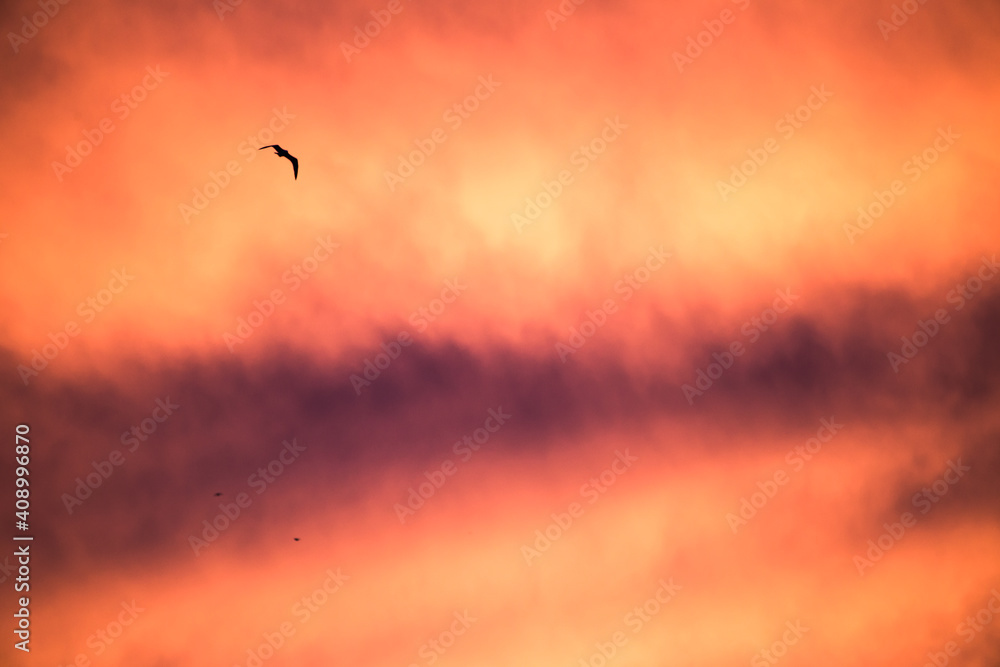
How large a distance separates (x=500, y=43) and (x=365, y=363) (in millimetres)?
2154

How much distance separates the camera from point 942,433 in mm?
3592

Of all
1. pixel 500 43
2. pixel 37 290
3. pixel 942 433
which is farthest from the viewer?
pixel 942 433

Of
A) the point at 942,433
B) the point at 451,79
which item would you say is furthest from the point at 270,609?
the point at 942,433

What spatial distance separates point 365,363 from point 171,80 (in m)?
2.02

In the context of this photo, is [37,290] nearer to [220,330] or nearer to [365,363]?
[220,330]

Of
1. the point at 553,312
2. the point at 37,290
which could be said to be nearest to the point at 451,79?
the point at 553,312

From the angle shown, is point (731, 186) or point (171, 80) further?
point (731, 186)

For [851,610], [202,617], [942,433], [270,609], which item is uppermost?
[942,433]

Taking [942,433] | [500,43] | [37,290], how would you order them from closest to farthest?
1. [37,290]
2. [500,43]
3. [942,433]

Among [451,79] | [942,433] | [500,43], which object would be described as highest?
[942,433]

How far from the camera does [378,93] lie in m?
3.23

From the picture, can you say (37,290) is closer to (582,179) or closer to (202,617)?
(202,617)

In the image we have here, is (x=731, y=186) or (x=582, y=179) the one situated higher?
(x=731, y=186)

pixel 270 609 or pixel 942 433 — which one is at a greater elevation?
pixel 942 433
